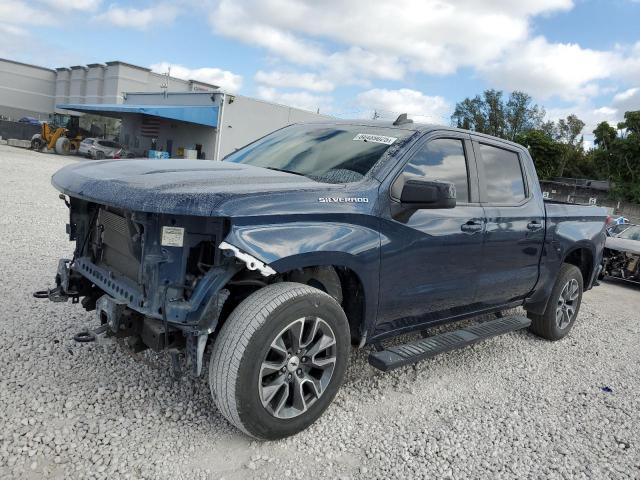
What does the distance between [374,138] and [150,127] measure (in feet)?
124

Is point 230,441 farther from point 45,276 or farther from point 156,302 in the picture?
point 45,276

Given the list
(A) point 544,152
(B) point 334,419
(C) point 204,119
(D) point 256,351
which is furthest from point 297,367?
(A) point 544,152

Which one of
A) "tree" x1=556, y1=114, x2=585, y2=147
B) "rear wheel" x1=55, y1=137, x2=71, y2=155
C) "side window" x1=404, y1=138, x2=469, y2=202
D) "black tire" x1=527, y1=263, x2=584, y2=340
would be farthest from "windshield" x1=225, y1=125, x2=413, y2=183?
"tree" x1=556, y1=114, x2=585, y2=147

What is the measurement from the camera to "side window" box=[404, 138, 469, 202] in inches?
143

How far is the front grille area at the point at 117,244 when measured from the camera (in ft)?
9.86

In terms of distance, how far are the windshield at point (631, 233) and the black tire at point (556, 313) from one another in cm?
687

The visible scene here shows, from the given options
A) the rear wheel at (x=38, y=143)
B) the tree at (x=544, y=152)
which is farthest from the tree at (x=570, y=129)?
the rear wheel at (x=38, y=143)

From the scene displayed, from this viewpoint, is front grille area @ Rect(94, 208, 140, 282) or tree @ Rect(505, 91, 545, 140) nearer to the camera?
front grille area @ Rect(94, 208, 140, 282)

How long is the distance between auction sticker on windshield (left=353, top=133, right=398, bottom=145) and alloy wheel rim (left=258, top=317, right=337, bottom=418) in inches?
56.0

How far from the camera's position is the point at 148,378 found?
137 inches

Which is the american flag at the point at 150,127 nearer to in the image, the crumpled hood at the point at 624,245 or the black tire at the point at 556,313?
the crumpled hood at the point at 624,245

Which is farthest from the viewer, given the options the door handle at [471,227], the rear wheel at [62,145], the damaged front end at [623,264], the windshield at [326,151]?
the rear wheel at [62,145]

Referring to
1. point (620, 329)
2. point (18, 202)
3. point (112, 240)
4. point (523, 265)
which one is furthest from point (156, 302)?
point (18, 202)

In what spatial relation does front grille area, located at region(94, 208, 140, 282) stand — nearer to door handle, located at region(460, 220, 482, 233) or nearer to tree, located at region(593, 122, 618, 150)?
door handle, located at region(460, 220, 482, 233)
